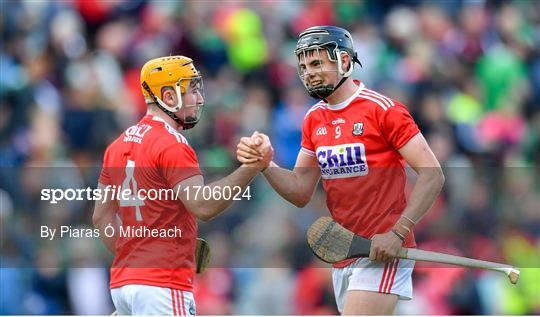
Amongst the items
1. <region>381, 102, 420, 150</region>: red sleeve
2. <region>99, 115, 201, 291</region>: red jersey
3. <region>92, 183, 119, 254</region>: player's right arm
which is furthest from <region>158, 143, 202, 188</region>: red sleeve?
<region>381, 102, 420, 150</region>: red sleeve

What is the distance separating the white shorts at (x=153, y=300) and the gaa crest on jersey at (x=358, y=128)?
4.03 ft

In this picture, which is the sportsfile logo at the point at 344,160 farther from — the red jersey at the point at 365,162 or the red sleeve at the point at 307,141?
the red sleeve at the point at 307,141

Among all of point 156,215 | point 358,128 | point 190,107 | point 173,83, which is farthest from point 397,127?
point 156,215

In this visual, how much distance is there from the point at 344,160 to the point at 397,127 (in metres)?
0.36

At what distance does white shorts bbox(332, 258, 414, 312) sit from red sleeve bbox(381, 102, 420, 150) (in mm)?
626

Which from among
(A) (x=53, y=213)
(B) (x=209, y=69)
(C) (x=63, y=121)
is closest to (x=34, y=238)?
(A) (x=53, y=213)

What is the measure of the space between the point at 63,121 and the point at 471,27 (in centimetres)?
420

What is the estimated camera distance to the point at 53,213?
1070 centimetres

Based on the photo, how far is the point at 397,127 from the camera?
7188 millimetres

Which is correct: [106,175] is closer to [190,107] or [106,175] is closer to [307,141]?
[190,107]

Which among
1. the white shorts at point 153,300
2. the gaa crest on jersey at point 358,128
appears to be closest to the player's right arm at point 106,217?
the white shorts at point 153,300

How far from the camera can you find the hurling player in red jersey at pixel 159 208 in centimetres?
697

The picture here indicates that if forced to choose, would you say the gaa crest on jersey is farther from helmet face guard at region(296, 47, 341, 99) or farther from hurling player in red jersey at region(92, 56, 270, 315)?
hurling player in red jersey at region(92, 56, 270, 315)

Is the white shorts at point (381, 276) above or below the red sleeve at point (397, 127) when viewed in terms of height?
below
